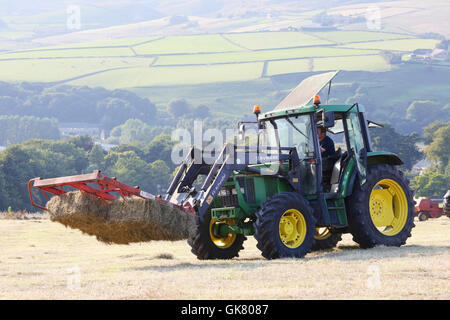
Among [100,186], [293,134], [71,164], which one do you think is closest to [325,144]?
[293,134]

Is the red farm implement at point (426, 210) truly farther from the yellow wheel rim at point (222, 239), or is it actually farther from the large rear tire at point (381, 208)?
the yellow wheel rim at point (222, 239)

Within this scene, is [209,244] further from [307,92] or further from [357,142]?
[307,92]

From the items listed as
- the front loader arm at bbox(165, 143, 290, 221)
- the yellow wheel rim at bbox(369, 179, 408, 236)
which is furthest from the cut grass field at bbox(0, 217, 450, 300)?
the front loader arm at bbox(165, 143, 290, 221)

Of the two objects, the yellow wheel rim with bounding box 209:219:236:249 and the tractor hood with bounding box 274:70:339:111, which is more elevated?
the tractor hood with bounding box 274:70:339:111

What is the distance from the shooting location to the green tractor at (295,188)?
563 inches

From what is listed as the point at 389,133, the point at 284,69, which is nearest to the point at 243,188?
the point at 389,133

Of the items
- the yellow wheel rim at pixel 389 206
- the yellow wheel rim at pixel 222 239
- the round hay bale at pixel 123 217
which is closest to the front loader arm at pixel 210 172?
the round hay bale at pixel 123 217

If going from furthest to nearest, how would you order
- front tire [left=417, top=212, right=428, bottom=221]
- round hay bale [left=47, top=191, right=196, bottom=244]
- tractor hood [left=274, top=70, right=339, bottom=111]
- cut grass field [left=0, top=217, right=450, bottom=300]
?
front tire [left=417, top=212, right=428, bottom=221]
tractor hood [left=274, top=70, right=339, bottom=111]
round hay bale [left=47, top=191, right=196, bottom=244]
cut grass field [left=0, top=217, right=450, bottom=300]

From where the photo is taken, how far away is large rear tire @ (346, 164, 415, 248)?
15.4m

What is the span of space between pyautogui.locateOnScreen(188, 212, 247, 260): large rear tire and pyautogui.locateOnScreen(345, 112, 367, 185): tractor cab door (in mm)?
2891

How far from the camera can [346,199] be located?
15.6 m

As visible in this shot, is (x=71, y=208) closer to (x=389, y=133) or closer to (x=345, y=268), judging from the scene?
(x=345, y=268)

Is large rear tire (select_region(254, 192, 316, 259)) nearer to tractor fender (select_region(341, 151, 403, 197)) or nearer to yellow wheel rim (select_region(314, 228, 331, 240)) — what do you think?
tractor fender (select_region(341, 151, 403, 197))
